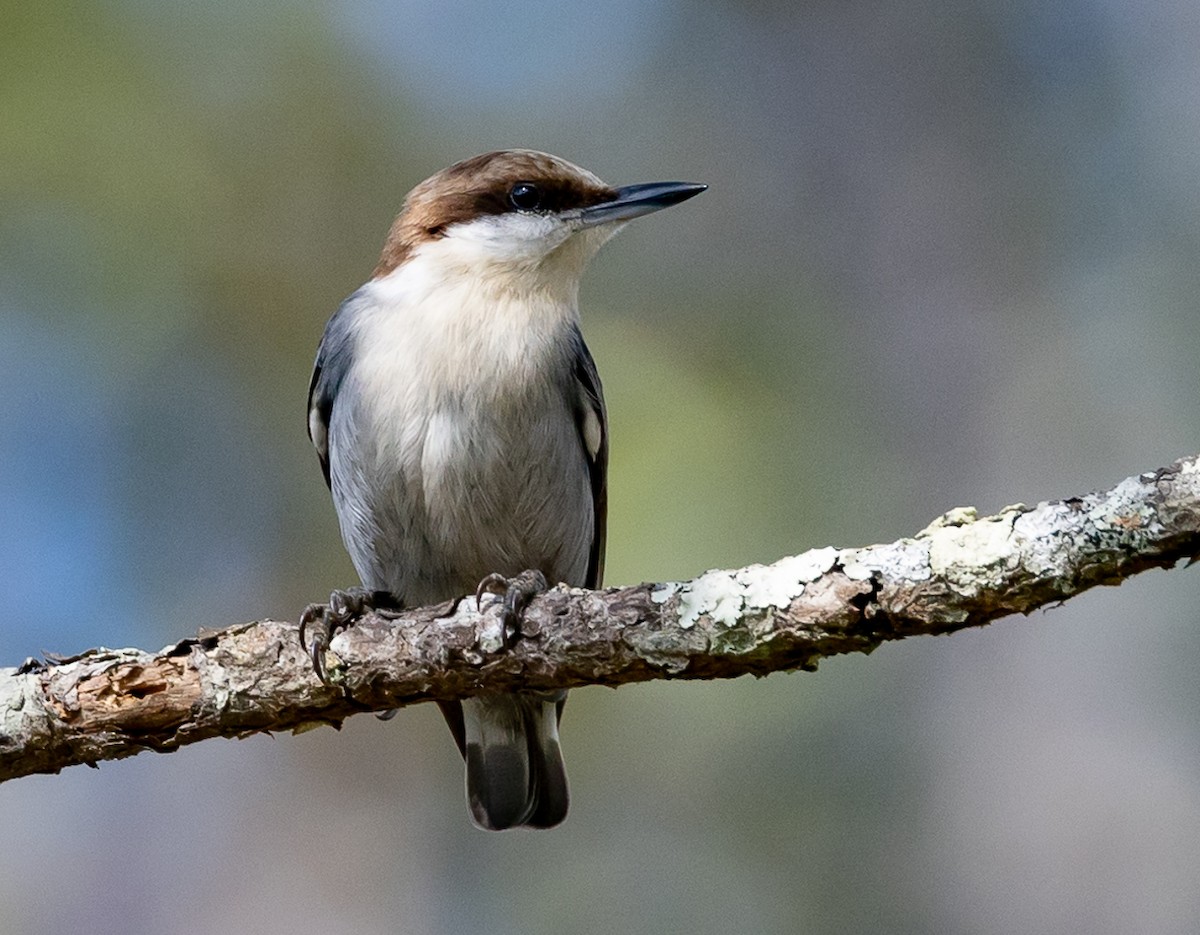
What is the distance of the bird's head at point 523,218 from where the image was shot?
4.61 meters

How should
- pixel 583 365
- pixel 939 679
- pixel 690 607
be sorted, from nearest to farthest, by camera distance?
pixel 690 607, pixel 583 365, pixel 939 679

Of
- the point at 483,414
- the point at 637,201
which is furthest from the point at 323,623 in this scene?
the point at 637,201

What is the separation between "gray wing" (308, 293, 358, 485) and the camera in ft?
14.9

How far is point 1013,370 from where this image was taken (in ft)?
21.2

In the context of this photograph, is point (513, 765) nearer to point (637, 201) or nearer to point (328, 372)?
point (328, 372)

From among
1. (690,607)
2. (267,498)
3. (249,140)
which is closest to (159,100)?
(249,140)

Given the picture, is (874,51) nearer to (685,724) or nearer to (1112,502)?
(685,724)

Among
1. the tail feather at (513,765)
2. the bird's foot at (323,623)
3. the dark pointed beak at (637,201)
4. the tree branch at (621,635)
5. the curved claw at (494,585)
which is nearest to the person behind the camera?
the tree branch at (621,635)

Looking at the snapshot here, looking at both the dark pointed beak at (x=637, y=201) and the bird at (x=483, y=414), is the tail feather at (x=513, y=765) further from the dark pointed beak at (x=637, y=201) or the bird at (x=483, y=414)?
the dark pointed beak at (x=637, y=201)

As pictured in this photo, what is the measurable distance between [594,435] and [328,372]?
Result: 918 mm

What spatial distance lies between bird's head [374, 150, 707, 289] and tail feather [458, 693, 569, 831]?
59.3 inches

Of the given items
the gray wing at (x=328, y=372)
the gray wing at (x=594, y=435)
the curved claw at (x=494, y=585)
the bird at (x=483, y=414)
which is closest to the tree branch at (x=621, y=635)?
the curved claw at (x=494, y=585)

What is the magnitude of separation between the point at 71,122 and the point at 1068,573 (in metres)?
6.28

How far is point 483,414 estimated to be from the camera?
13.9 feet
